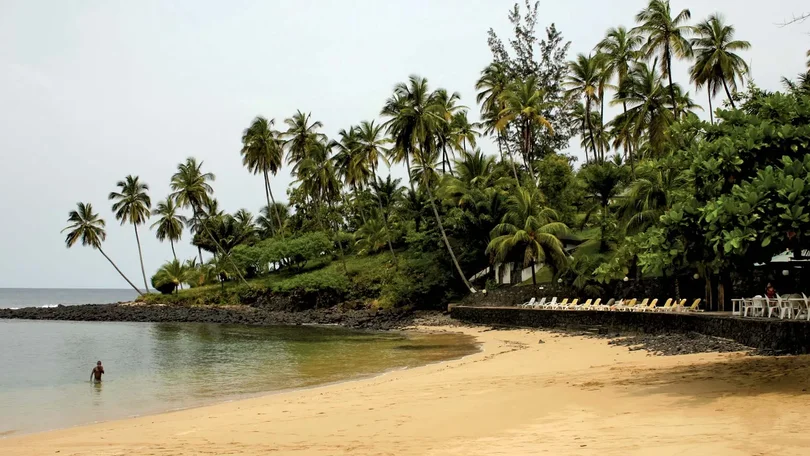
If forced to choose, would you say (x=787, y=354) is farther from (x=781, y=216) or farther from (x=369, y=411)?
(x=369, y=411)

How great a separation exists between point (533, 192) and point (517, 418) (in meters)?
31.1

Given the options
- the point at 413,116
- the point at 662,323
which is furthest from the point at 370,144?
the point at 662,323

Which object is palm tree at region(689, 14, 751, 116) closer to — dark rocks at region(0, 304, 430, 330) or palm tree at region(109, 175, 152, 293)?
dark rocks at region(0, 304, 430, 330)

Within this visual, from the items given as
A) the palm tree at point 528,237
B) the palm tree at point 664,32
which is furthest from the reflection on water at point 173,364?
the palm tree at point 664,32

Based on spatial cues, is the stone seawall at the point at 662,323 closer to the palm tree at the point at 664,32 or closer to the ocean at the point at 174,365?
the ocean at the point at 174,365

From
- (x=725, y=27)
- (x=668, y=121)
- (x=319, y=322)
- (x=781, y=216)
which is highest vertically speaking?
(x=725, y=27)

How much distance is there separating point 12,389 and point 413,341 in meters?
15.8

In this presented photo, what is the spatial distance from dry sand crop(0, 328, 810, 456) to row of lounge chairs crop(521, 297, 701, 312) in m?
9.39

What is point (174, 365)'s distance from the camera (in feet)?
79.5

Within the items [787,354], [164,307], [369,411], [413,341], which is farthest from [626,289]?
[164,307]

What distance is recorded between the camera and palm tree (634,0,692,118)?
34375 millimetres

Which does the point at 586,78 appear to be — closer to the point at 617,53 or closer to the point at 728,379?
the point at 617,53

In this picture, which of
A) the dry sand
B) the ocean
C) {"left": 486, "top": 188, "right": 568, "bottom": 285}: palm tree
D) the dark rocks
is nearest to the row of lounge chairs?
{"left": 486, "top": 188, "right": 568, "bottom": 285}: palm tree

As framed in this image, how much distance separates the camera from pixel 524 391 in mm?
12211
